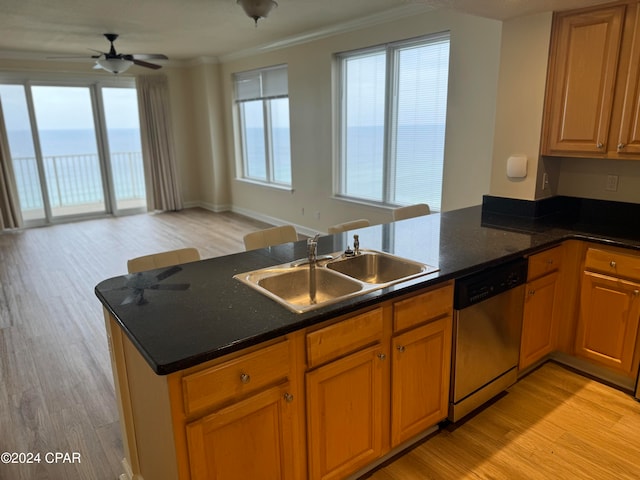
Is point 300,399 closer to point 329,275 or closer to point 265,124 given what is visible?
point 329,275

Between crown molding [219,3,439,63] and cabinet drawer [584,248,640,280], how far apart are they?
6.71 feet

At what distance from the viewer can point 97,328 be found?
3.54 meters

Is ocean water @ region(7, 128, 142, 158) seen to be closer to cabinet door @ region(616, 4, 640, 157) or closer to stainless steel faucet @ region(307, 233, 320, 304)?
stainless steel faucet @ region(307, 233, 320, 304)

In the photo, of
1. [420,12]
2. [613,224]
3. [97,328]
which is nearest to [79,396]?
[97,328]

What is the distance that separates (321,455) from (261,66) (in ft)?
19.7

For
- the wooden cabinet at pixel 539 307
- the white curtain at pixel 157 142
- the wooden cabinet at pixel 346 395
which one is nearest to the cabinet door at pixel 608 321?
the wooden cabinet at pixel 539 307

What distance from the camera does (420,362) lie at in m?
2.01

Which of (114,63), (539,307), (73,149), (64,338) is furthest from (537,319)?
(73,149)

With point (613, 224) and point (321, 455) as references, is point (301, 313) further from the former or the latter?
point (613, 224)

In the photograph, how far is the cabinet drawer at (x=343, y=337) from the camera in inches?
62.8

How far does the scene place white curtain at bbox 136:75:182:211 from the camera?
303 inches

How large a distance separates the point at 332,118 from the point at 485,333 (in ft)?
12.5

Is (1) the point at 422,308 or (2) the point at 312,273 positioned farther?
(2) the point at 312,273

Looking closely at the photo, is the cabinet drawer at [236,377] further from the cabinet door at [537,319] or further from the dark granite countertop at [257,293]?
the cabinet door at [537,319]
